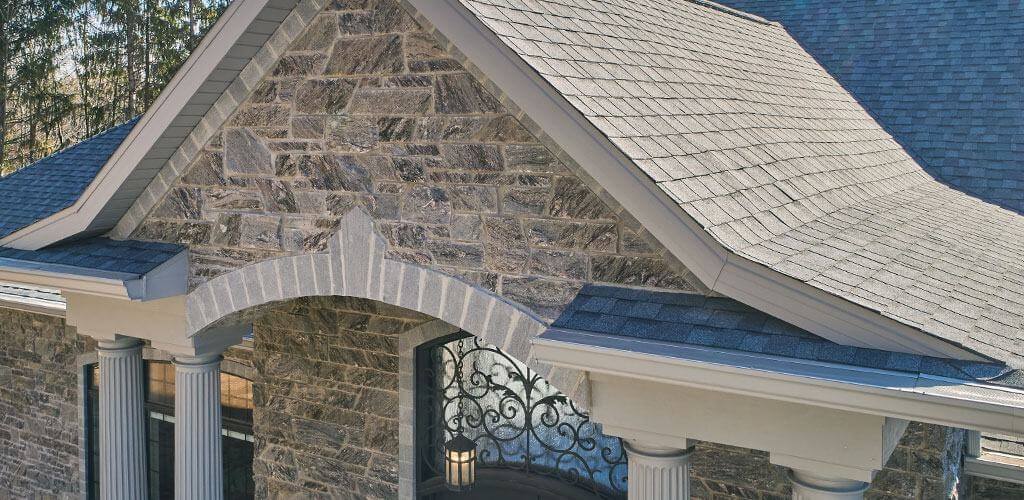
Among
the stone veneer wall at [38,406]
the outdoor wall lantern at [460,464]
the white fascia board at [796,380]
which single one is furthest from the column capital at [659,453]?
the stone veneer wall at [38,406]

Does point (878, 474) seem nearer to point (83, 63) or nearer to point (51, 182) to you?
point (51, 182)

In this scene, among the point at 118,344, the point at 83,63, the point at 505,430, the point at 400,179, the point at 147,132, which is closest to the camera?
the point at 400,179

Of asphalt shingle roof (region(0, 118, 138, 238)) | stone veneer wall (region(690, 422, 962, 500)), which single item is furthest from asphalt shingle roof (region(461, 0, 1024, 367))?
asphalt shingle roof (region(0, 118, 138, 238))

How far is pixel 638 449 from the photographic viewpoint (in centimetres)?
523

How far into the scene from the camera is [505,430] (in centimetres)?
797

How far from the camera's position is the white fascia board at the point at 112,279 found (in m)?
6.64

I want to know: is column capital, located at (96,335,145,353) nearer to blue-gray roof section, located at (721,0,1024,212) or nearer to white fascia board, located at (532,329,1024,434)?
white fascia board, located at (532,329,1024,434)

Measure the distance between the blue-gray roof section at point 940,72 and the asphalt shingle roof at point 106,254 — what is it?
8.44 m

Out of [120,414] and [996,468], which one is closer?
[120,414]

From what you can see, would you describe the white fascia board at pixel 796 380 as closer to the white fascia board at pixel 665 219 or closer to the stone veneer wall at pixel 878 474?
the white fascia board at pixel 665 219

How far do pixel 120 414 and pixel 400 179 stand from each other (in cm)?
358

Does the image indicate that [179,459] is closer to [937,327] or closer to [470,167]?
[470,167]

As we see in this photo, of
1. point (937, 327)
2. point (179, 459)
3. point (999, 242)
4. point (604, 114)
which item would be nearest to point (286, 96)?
point (604, 114)

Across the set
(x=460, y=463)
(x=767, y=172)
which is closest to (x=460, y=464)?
(x=460, y=463)
